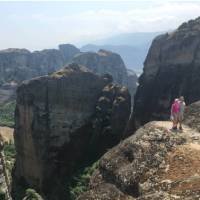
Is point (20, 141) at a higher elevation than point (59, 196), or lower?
higher

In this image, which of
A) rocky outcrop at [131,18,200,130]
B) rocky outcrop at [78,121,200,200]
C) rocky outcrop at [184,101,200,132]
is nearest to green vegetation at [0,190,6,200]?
rocky outcrop at [184,101,200,132]

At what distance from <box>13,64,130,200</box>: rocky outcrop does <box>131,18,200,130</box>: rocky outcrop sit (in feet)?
25.3

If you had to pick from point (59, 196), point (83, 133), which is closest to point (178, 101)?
point (59, 196)

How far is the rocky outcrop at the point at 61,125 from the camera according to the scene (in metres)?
105

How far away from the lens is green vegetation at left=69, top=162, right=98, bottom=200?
93438mm

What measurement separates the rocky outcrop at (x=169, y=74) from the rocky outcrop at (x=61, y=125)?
7.70m

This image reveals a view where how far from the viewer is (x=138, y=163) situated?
29.3 meters

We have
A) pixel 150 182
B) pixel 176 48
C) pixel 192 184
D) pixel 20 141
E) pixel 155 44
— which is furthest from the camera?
pixel 155 44

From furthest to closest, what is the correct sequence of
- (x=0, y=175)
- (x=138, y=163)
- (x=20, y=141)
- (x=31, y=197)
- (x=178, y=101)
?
(x=20, y=141) < (x=31, y=197) < (x=0, y=175) < (x=178, y=101) < (x=138, y=163)

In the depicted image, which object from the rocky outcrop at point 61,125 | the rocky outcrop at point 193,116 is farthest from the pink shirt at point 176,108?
the rocky outcrop at point 61,125

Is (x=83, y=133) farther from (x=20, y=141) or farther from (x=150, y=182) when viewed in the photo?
(x=150, y=182)

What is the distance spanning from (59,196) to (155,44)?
158 ft

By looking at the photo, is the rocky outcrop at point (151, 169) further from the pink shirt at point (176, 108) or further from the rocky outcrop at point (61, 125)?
the rocky outcrop at point (61, 125)

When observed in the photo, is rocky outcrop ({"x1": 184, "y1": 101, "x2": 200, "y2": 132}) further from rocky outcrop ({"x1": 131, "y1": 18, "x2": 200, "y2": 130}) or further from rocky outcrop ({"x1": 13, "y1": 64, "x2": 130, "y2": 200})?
rocky outcrop ({"x1": 131, "y1": 18, "x2": 200, "y2": 130})
